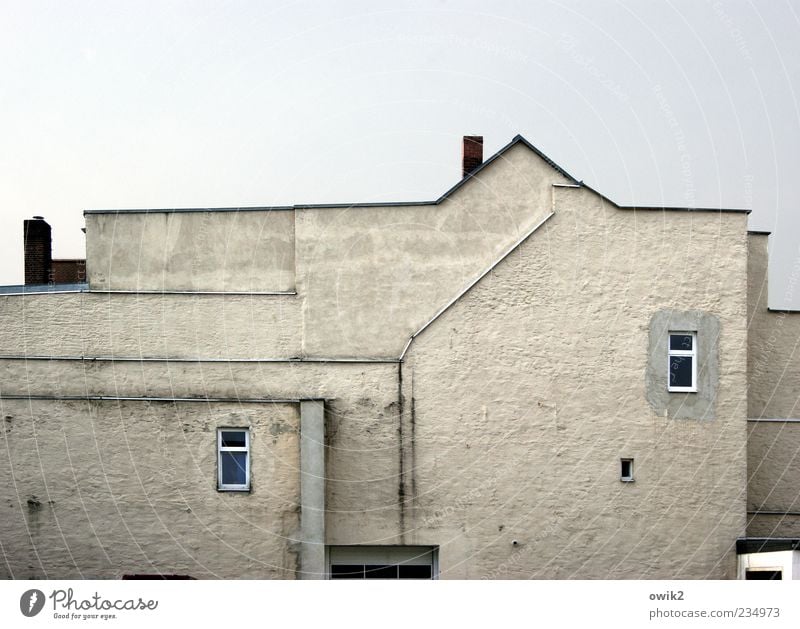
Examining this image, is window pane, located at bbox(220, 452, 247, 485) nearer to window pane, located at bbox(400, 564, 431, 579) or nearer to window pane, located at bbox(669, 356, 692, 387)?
window pane, located at bbox(400, 564, 431, 579)

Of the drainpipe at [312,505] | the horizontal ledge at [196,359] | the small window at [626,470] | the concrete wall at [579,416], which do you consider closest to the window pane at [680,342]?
the concrete wall at [579,416]

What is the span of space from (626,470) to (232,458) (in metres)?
7.72

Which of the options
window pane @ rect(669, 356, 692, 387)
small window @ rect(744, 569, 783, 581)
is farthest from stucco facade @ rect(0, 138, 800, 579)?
small window @ rect(744, 569, 783, 581)

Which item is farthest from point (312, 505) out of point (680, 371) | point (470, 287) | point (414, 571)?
point (680, 371)

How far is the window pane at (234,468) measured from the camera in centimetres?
2328

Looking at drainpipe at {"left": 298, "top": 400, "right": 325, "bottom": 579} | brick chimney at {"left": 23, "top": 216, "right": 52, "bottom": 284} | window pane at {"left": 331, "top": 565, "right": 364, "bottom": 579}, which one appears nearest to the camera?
drainpipe at {"left": 298, "top": 400, "right": 325, "bottom": 579}

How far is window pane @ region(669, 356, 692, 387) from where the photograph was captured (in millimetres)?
24109

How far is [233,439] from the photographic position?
2336 centimetres

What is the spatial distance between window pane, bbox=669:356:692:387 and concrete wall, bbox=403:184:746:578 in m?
0.62

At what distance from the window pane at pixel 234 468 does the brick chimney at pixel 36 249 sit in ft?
25.1

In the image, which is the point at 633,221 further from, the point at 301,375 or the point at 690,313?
the point at 301,375

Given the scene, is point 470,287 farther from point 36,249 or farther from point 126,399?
point 36,249

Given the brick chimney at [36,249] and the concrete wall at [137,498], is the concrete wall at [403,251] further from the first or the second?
the brick chimney at [36,249]

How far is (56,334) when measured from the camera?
2380cm
